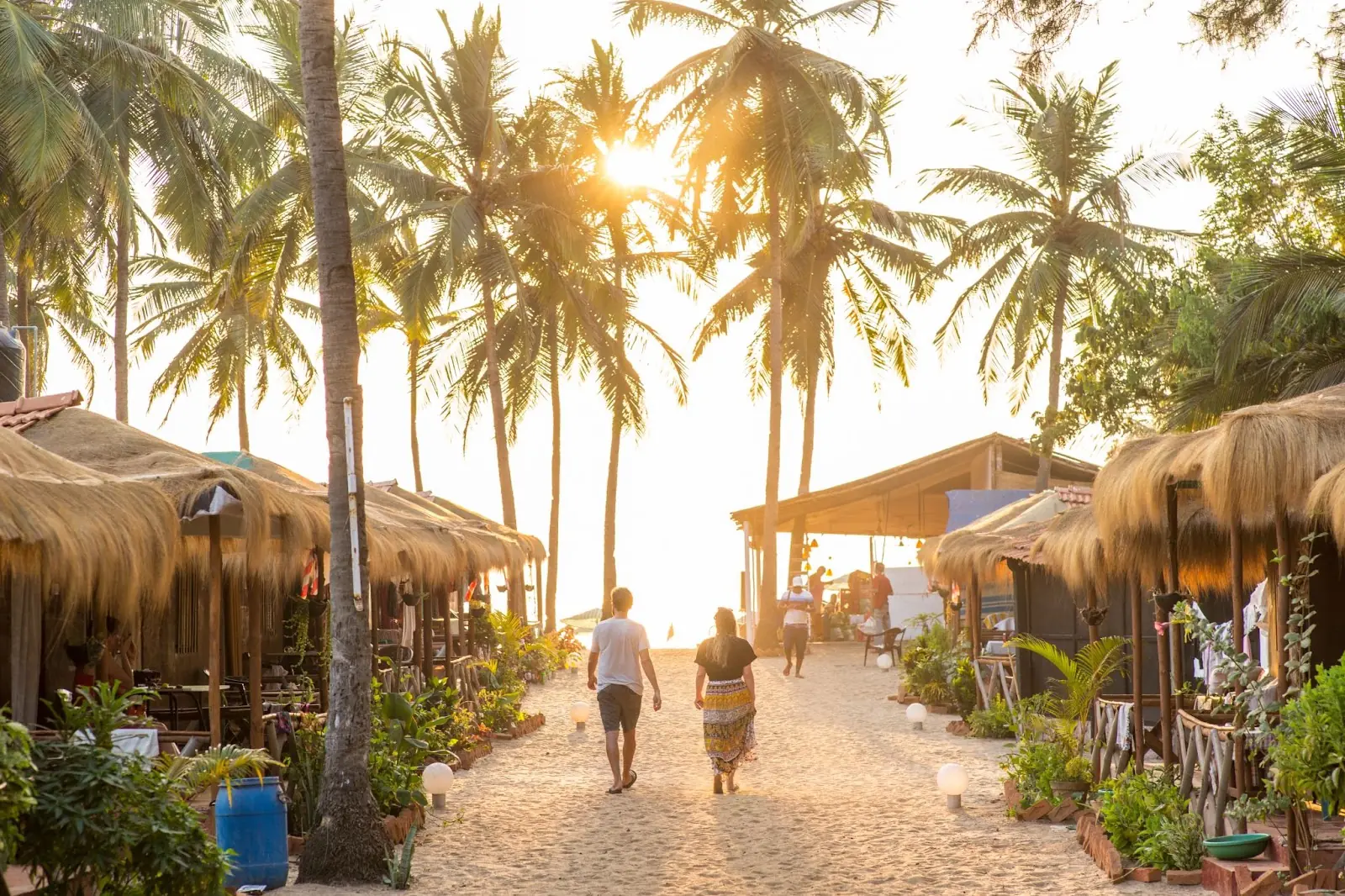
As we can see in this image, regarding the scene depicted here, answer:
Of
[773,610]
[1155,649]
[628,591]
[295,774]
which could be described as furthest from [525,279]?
[295,774]

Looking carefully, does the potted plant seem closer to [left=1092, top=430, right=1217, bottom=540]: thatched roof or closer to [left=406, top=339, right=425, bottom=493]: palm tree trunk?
[left=1092, top=430, right=1217, bottom=540]: thatched roof

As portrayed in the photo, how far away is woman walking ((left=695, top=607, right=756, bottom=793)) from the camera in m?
11.6

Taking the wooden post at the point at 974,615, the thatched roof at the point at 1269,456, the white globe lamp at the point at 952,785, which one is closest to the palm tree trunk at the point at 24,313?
the wooden post at the point at 974,615

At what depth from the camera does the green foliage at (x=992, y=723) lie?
53.5ft

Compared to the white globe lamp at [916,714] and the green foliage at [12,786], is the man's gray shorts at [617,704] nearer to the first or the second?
the white globe lamp at [916,714]

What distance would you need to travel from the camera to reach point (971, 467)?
3097 centimetres

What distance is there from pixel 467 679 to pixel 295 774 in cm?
805

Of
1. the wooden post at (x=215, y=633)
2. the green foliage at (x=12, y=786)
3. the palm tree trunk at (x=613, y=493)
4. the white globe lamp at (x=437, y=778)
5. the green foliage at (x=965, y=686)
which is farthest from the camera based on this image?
the palm tree trunk at (x=613, y=493)

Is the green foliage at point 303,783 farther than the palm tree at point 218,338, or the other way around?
the palm tree at point 218,338

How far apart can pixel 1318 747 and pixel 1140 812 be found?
6.64 feet

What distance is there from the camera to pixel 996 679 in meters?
17.7

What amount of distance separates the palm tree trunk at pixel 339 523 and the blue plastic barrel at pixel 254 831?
1.27 ft

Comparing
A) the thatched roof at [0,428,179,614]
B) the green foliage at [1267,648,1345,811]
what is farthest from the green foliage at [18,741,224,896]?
the green foliage at [1267,648,1345,811]

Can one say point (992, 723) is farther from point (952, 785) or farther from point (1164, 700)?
point (1164, 700)
